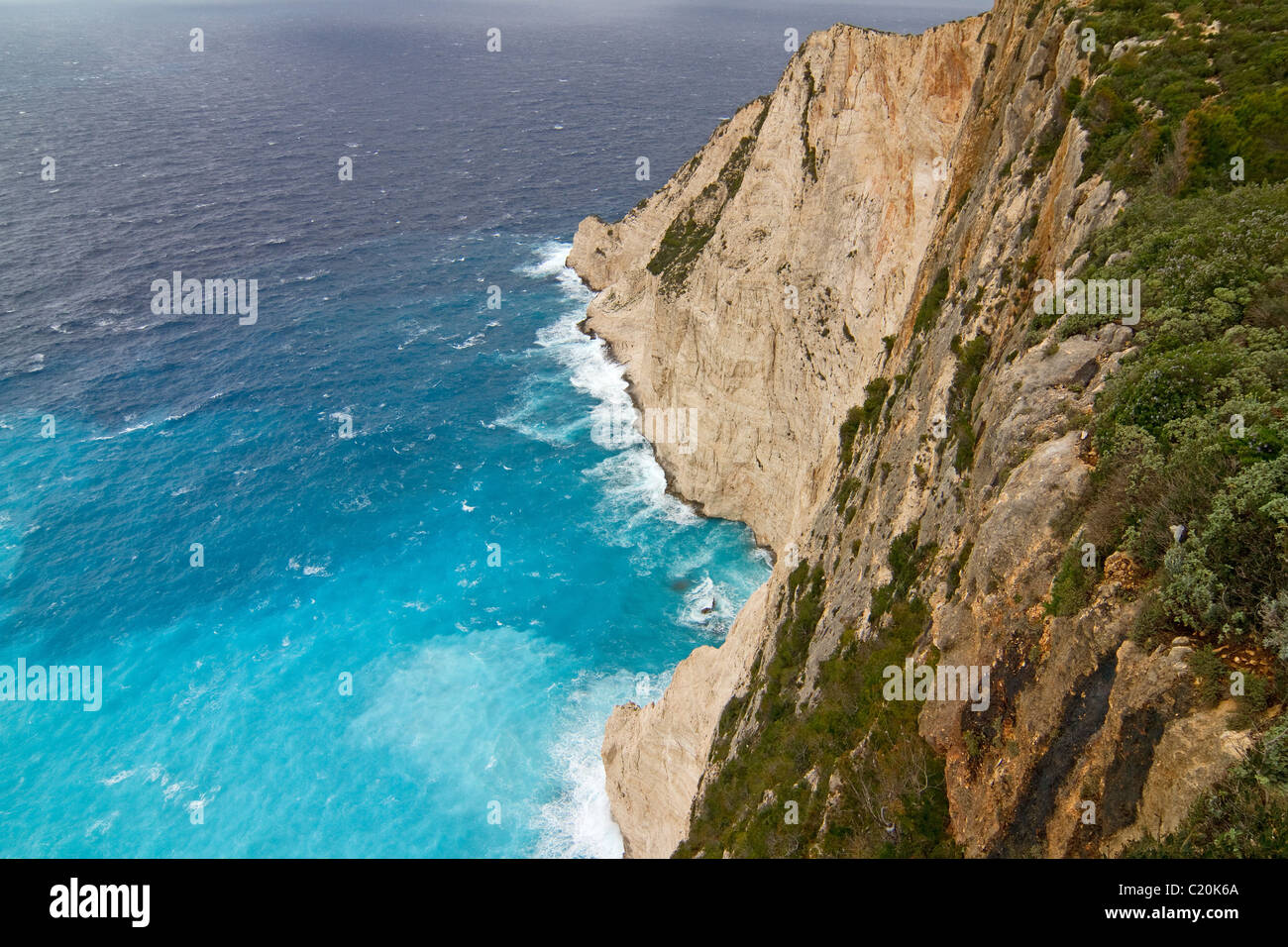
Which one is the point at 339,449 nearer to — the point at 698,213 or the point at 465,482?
the point at 465,482

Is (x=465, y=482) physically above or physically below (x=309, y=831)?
above

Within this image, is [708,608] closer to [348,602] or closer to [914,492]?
[348,602]

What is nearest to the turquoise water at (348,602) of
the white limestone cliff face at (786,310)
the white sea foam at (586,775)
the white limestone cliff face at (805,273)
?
the white sea foam at (586,775)

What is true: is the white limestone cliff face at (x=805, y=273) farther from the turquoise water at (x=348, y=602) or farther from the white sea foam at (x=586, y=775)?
the white sea foam at (x=586, y=775)

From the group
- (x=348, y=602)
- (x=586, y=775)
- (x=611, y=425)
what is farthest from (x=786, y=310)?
(x=348, y=602)

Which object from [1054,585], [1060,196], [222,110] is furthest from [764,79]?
[1054,585]

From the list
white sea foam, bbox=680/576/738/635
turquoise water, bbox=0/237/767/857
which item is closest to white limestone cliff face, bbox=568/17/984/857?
turquoise water, bbox=0/237/767/857
